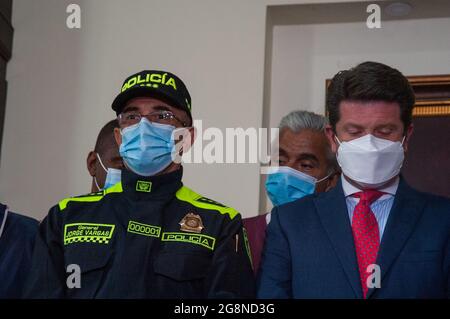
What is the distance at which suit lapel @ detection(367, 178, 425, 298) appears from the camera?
1.97m

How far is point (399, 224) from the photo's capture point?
2.04 metres

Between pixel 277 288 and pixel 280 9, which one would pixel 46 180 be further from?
pixel 277 288

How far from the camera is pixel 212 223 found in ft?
6.93

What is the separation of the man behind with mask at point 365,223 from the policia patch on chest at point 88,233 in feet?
1.55

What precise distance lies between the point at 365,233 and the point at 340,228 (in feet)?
0.25

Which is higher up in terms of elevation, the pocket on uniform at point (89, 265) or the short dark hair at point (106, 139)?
the short dark hair at point (106, 139)

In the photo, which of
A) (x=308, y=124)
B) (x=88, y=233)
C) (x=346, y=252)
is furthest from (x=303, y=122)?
(x=88, y=233)

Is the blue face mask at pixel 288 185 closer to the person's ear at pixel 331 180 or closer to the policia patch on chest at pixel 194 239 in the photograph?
the person's ear at pixel 331 180

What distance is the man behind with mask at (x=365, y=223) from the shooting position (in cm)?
195

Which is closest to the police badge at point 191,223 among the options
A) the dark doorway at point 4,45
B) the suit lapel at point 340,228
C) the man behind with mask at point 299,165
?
the suit lapel at point 340,228

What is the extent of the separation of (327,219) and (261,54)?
2211 mm

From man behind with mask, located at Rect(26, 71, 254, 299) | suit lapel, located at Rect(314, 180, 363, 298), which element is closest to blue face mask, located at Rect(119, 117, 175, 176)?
man behind with mask, located at Rect(26, 71, 254, 299)

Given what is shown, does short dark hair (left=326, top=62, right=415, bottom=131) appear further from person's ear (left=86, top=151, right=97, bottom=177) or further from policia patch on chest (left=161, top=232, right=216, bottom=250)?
person's ear (left=86, top=151, right=97, bottom=177)

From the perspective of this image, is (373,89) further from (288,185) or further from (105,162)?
(105,162)
